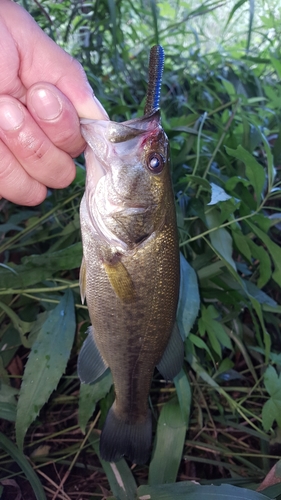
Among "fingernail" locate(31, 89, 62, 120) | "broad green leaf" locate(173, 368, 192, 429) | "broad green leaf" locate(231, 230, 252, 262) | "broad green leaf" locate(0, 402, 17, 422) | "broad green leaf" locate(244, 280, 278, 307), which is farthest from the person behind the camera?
"broad green leaf" locate(244, 280, 278, 307)

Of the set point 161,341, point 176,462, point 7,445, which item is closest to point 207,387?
point 176,462

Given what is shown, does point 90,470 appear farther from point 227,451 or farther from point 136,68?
point 136,68

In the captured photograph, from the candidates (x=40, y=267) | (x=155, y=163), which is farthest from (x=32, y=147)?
(x=40, y=267)

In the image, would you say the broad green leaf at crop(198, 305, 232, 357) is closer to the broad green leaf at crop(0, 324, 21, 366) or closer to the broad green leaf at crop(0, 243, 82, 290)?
the broad green leaf at crop(0, 243, 82, 290)

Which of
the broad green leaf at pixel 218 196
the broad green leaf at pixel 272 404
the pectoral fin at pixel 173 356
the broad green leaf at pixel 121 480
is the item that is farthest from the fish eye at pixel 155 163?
the broad green leaf at pixel 121 480

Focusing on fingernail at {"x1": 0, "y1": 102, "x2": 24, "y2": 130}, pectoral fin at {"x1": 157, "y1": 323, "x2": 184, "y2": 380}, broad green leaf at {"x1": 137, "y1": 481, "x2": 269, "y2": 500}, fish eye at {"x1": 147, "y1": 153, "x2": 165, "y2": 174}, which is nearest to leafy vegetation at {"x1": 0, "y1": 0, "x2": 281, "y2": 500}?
broad green leaf at {"x1": 137, "y1": 481, "x2": 269, "y2": 500}

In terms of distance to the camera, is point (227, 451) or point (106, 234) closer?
point (106, 234)

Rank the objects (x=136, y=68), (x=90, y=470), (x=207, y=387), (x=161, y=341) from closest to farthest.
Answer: (x=161, y=341) → (x=90, y=470) → (x=207, y=387) → (x=136, y=68)
